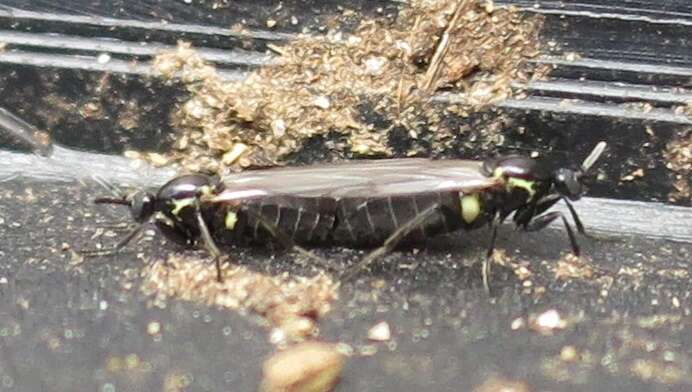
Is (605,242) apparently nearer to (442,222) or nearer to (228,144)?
(442,222)

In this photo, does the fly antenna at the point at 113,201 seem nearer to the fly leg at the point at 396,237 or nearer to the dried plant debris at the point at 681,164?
the fly leg at the point at 396,237

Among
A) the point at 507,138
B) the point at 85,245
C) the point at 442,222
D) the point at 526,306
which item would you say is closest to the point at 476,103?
the point at 507,138

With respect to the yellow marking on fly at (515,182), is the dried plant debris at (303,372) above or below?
below

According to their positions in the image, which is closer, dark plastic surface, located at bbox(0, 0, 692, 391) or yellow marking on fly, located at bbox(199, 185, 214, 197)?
dark plastic surface, located at bbox(0, 0, 692, 391)

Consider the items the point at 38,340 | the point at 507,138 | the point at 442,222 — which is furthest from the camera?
the point at 507,138

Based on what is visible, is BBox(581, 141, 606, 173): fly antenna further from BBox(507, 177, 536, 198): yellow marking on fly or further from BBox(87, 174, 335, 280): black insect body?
BBox(87, 174, 335, 280): black insect body

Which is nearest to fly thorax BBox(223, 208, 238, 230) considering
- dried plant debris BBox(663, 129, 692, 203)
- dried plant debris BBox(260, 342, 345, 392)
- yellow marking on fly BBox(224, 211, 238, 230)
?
yellow marking on fly BBox(224, 211, 238, 230)

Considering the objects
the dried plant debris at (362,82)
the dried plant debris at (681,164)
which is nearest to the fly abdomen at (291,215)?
the dried plant debris at (362,82)
